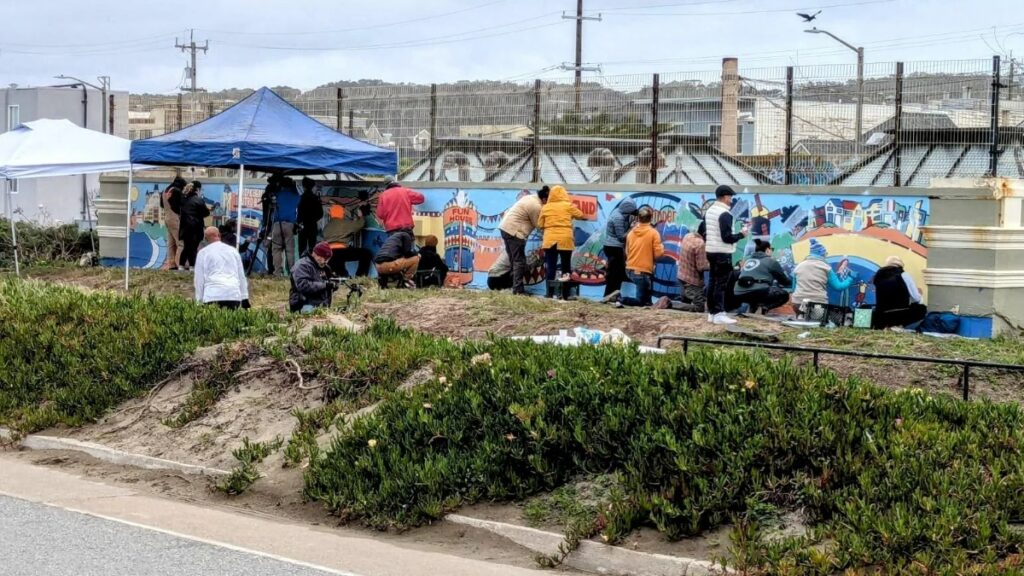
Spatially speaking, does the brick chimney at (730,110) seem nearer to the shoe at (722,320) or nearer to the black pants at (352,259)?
the shoe at (722,320)

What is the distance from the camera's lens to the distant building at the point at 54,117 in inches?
1743

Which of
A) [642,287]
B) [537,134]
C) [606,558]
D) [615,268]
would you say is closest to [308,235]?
[537,134]

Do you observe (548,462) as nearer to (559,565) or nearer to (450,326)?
(559,565)

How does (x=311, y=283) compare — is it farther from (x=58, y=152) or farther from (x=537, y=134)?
(x=58, y=152)

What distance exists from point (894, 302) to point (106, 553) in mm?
11261

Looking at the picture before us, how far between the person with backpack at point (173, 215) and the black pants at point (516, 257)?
7.99 meters

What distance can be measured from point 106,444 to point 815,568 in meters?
7.67

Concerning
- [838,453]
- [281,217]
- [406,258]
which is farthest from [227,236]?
[838,453]

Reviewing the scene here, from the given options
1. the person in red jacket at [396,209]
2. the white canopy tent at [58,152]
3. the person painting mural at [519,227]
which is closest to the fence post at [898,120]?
the person painting mural at [519,227]

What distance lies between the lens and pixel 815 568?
292 inches

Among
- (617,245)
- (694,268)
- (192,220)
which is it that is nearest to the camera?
(694,268)

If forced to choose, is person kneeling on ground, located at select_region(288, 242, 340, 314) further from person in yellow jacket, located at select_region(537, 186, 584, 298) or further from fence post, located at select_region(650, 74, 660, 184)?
fence post, located at select_region(650, 74, 660, 184)

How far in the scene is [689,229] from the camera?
776 inches

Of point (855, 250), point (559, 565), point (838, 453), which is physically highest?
point (855, 250)
